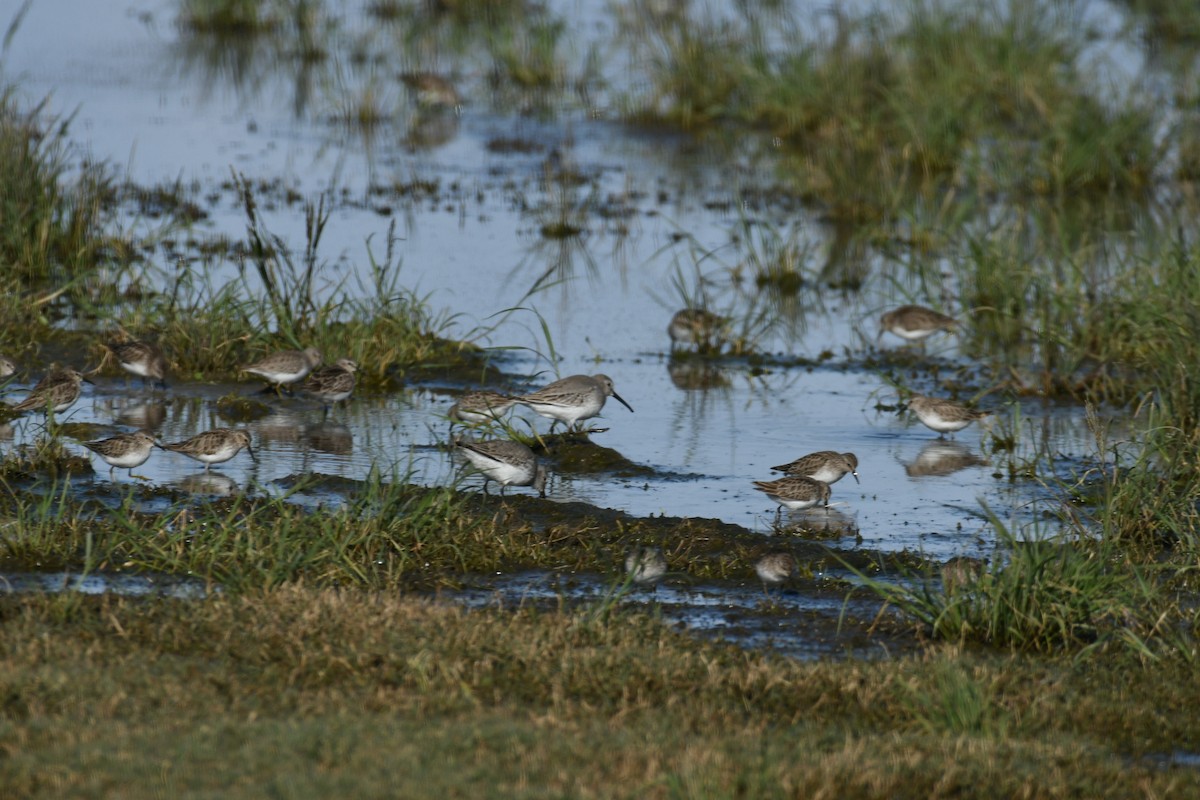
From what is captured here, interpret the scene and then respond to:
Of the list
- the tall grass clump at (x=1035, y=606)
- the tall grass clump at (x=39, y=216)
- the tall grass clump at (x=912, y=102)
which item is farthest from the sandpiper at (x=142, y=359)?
the tall grass clump at (x=912, y=102)

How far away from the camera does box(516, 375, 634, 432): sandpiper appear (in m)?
12.0

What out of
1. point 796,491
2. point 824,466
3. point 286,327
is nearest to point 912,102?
point 286,327

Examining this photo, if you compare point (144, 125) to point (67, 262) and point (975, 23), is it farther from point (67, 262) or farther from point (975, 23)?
point (975, 23)

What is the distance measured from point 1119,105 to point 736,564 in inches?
589

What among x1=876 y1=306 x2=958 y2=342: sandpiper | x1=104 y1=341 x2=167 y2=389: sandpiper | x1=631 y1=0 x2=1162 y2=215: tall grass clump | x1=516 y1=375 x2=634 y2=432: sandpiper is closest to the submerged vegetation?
x1=876 y1=306 x2=958 y2=342: sandpiper

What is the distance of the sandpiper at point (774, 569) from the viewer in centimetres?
896

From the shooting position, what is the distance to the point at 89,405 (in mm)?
12734

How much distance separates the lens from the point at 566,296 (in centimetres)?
1695

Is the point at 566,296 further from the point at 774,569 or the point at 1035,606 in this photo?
the point at 1035,606

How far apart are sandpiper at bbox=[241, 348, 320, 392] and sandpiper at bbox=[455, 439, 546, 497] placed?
229cm

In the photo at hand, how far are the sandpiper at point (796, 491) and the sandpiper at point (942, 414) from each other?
223 cm

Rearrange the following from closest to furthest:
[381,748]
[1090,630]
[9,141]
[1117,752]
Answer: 1. [381,748]
2. [1117,752]
3. [1090,630]
4. [9,141]

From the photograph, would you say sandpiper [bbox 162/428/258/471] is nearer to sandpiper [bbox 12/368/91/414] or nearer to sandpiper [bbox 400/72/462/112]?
sandpiper [bbox 12/368/91/414]

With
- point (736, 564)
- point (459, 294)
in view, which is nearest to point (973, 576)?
point (736, 564)
